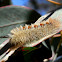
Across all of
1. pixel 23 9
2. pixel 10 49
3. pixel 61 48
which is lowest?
pixel 61 48

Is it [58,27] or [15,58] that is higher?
[58,27]

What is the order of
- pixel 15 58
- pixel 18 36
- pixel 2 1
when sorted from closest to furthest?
pixel 18 36 < pixel 15 58 < pixel 2 1

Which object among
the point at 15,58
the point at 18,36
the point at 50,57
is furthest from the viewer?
the point at 50,57

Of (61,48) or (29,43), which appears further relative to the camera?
(61,48)

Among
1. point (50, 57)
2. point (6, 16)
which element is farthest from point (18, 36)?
point (50, 57)

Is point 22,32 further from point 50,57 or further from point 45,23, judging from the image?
point 50,57

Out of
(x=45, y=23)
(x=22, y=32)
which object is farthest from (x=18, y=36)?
(x=45, y=23)
